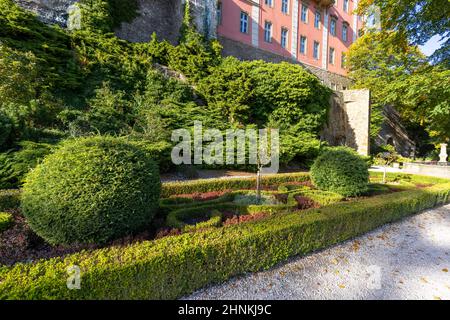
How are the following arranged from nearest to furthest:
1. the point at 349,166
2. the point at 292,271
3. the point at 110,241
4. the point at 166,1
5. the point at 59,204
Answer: the point at 59,204 → the point at 110,241 → the point at 292,271 → the point at 349,166 → the point at 166,1

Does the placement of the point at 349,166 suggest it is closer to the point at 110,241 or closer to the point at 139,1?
the point at 110,241

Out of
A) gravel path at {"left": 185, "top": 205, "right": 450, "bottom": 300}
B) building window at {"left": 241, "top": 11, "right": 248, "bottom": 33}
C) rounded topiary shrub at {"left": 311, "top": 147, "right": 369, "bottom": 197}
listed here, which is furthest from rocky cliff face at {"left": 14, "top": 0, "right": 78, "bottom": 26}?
gravel path at {"left": 185, "top": 205, "right": 450, "bottom": 300}

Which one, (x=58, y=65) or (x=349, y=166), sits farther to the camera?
(x=58, y=65)

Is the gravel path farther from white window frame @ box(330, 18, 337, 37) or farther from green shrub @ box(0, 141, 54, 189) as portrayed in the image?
white window frame @ box(330, 18, 337, 37)

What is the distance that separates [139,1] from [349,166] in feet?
58.0

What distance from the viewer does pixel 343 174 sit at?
566cm

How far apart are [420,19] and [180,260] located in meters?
11.9

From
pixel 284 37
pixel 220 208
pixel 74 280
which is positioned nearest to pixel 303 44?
pixel 284 37

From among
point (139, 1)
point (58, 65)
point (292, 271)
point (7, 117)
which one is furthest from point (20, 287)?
point (139, 1)

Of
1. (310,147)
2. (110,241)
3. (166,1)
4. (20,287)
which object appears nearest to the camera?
(20,287)

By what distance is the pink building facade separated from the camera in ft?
58.6

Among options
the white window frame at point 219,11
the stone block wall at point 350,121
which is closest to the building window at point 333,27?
the stone block wall at point 350,121

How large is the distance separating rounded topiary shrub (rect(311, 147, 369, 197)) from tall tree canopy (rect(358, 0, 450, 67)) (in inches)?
264

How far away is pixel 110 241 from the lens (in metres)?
2.80
